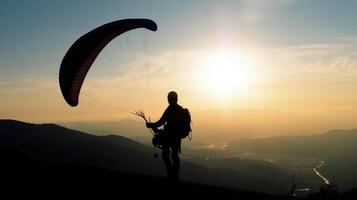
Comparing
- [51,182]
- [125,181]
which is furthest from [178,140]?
[51,182]

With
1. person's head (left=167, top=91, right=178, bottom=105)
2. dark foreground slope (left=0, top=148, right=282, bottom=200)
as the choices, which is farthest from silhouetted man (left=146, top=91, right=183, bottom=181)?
dark foreground slope (left=0, top=148, right=282, bottom=200)

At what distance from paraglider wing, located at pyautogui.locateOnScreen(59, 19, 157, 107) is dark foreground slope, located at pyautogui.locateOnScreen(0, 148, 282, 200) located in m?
4.13

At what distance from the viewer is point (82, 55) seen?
21.1 metres

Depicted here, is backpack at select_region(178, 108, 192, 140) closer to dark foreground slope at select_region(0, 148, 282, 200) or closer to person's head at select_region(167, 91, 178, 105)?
person's head at select_region(167, 91, 178, 105)

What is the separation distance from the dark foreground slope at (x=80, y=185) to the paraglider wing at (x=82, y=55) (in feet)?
13.5

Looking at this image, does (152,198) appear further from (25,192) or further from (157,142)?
(25,192)

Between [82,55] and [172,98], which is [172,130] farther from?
[82,55]

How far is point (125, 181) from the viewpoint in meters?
19.0

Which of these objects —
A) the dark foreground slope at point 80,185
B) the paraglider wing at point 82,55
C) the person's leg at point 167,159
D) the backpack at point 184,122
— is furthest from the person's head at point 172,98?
the paraglider wing at point 82,55

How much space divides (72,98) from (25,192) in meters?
8.42

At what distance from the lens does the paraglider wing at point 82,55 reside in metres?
21.1

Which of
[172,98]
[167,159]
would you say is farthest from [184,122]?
[167,159]

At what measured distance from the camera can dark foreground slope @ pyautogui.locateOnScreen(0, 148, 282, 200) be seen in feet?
48.4

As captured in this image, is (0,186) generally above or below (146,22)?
below
